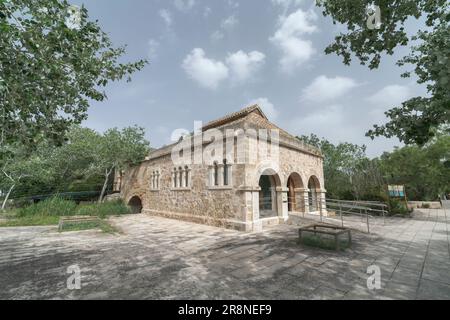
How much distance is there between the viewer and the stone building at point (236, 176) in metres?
8.91

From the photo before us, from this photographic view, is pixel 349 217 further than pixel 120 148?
No

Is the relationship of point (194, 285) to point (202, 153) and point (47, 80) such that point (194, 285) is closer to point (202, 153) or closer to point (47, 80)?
point (47, 80)

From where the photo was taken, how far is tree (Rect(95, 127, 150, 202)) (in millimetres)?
16016

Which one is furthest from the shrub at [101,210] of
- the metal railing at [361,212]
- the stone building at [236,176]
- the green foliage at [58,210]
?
the metal railing at [361,212]

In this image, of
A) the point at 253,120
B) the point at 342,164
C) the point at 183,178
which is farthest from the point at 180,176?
the point at 342,164

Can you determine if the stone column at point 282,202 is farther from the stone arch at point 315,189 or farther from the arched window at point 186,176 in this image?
the arched window at point 186,176

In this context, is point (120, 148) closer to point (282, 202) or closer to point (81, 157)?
point (81, 157)

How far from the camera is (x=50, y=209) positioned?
13.2 m

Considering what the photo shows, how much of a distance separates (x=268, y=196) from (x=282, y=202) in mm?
1140

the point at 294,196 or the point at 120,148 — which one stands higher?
the point at 120,148

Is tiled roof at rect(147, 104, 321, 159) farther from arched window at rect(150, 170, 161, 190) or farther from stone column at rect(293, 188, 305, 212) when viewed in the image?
stone column at rect(293, 188, 305, 212)

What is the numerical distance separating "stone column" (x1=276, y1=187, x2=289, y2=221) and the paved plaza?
3.07m

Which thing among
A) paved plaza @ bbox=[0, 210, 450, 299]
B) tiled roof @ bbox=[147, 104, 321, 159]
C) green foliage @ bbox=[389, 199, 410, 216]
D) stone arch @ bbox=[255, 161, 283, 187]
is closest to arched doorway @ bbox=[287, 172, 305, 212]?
tiled roof @ bbox=[147, 104, 321, 159]

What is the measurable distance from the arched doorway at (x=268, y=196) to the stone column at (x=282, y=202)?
22 cm
